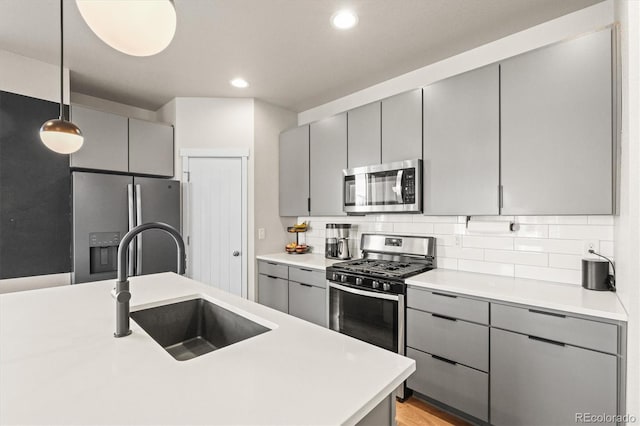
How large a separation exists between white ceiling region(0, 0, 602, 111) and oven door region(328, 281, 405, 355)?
6.32ft

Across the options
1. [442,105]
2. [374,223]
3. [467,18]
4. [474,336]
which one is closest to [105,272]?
[374,223]

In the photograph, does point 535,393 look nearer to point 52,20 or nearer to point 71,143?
point 71,143

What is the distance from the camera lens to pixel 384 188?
2.66 meters

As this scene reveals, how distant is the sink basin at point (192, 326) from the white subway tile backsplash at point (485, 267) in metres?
1.84

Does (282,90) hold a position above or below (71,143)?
above

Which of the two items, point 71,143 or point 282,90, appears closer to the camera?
point 71,143

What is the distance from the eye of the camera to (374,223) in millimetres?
3105

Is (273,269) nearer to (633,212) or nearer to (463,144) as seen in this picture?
(463,144)

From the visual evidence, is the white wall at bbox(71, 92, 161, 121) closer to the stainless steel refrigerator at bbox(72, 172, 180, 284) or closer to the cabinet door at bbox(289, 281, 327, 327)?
the stainless steel refrigerator at bbox(72, 172, 180, 284)

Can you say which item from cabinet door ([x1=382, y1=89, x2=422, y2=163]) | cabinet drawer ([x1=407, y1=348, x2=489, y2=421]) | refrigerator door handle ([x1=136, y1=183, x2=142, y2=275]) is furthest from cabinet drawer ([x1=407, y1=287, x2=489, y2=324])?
refrigerator door handle ([x1=136, y1=183, x2=142, y2=275])

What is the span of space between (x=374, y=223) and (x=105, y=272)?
254 centimetres

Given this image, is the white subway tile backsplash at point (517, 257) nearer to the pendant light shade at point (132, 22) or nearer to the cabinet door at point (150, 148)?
the pendant light shade at point (132, 22)

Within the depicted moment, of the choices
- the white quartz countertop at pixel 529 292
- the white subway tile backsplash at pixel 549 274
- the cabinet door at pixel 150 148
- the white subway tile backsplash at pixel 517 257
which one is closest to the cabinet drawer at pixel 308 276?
the white quartz countertop at pixel 529 292

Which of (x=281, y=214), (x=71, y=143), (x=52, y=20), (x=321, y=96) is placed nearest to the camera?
(x=71, y=143)
